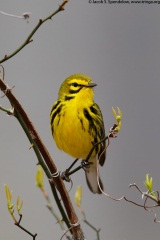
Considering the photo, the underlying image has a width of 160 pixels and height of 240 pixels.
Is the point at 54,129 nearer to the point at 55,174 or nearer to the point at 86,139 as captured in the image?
the point at 86,139

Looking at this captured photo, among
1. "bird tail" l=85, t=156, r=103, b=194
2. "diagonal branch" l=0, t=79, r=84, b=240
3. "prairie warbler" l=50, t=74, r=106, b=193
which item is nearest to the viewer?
"diagonal branch" l=0, t=79, r=84, b=240

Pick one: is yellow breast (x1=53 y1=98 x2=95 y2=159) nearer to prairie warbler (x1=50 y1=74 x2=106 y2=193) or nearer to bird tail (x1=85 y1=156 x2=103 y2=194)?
prairie warbler (x1=50 y1=74 x2=106 y2=193)

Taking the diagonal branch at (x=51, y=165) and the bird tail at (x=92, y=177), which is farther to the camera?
the bird tail at (x=92, y=177)

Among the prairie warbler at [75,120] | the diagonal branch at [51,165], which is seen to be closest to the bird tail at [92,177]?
the prairie warbler at [75,120]

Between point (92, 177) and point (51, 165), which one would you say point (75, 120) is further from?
point (51, 165)

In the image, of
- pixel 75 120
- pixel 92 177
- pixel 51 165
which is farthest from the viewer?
pixel 92 177

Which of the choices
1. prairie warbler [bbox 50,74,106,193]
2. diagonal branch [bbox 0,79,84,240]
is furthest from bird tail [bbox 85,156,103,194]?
diagonal branch [bbox 0,79,84,240]

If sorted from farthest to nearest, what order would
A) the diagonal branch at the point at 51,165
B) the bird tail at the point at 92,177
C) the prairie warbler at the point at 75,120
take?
the bird tail at the point at 92,177, the prairie warbler at the point at 75,120, the diagonal branch at the point at 51,165

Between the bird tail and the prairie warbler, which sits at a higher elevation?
the prairie warbler

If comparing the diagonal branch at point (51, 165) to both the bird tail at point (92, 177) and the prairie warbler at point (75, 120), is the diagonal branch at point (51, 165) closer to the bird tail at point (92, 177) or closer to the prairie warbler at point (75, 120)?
the prairie warbler at point (75, 120)

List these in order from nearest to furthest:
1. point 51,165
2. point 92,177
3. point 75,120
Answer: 1. point 51,165
2. point 75,120
3. point 92,177

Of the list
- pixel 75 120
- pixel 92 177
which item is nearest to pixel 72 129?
pixel 75 120

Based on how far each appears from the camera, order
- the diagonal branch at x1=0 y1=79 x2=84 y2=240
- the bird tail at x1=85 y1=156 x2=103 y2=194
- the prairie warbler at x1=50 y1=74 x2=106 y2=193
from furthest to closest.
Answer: the bird tail at x1=85 y1=156 x2=103 y2=194, the prairie warbler at x1=50 y1=74 x2=106 y2=193, the diagonal branch at x1=0 y1=79 x2=84 y2=240

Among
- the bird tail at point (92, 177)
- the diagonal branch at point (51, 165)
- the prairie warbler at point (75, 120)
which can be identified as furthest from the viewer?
the bird tail at point (92, 177)
